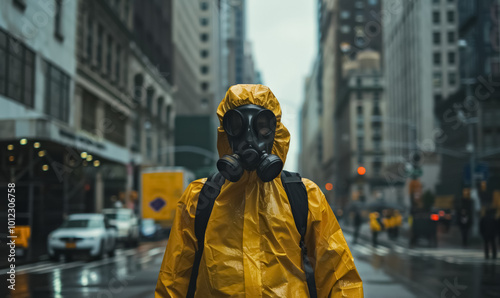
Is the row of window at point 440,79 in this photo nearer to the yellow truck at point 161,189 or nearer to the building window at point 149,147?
the building window at point 149,147

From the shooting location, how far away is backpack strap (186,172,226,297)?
314 centimetres

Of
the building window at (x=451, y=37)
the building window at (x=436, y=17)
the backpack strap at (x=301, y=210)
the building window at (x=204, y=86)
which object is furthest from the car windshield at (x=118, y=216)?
the building window at (x=204, y=86)

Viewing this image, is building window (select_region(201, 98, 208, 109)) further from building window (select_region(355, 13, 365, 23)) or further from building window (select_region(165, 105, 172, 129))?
building window (select_region(355, 13, 365, 23))

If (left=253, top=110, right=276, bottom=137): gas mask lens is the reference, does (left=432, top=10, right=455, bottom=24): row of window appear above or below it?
above

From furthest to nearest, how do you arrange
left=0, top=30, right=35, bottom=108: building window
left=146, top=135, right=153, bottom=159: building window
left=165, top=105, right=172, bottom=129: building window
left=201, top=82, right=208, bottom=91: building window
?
left=201, top=82, right=208, bottom=91: building window → left=165, top=105, right=172, bottom=129: building window → left=146, top=135, right=153, bottom=159: building window → left=0, top=30, right=35, bottom=108: building window

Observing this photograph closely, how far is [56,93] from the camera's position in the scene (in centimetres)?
2731

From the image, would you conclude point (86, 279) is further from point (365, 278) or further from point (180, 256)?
point (180, 256)

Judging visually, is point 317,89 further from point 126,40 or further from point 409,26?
point 126,40

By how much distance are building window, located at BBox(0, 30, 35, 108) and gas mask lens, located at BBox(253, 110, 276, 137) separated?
19619 mm

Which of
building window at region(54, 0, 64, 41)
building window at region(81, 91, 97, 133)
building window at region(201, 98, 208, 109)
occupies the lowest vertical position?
building window at region(81, 91, 97, 133)

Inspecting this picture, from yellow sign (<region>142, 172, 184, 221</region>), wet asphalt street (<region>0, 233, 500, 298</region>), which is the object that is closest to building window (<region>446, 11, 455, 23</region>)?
yellow sign (<region>142, 172, 184, 221</region>)

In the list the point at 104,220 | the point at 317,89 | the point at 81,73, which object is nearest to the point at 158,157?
the point at 81,73

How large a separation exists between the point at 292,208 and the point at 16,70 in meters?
21.2

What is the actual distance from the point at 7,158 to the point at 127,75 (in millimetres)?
23403
